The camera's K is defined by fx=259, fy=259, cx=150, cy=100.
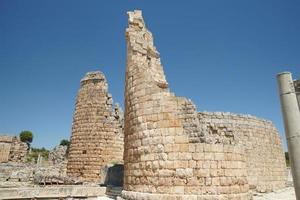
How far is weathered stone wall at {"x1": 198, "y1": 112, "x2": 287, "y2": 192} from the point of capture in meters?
13.1

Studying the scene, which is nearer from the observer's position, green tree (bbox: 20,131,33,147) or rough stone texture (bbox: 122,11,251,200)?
rough stone texture (bbox: 122,11,251,200)

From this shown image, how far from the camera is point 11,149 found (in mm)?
26906

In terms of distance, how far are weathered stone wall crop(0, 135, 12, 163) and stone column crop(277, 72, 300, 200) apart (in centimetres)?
2805

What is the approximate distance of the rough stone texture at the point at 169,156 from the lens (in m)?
6.80

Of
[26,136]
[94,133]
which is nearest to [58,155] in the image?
[94,133]

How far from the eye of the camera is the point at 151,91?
7.97 meters

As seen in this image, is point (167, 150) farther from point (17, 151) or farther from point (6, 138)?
point (6, 138)

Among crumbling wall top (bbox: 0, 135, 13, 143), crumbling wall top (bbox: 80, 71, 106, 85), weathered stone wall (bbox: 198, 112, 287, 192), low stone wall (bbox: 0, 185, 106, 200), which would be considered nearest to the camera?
low stone wall (bbox: 0, 185, 106, 200)

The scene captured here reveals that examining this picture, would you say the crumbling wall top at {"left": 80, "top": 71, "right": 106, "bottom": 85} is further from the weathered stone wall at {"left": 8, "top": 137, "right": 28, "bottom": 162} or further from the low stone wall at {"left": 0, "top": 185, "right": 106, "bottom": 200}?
the weathered stone wall at {"left": 8, "top": 137, "right": 28, "bottom": 162}

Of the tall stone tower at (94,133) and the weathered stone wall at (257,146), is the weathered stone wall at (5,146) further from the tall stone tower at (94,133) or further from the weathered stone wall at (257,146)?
the weathered stone wall at (257,146)

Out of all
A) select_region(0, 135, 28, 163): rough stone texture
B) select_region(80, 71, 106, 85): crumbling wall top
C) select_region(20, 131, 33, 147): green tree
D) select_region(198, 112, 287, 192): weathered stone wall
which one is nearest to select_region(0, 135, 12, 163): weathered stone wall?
select_region(0, 135, 28, 163): rough stone texture

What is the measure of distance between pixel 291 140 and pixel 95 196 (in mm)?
7893

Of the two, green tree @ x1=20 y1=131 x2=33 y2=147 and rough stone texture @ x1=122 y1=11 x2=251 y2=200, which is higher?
green tree @ x1=20 y1=131 x2=33 y2=147

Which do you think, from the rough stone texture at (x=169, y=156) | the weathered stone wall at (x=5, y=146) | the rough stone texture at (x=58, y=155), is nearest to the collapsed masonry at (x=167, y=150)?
the rough stone texture at (x=169, y=156)
